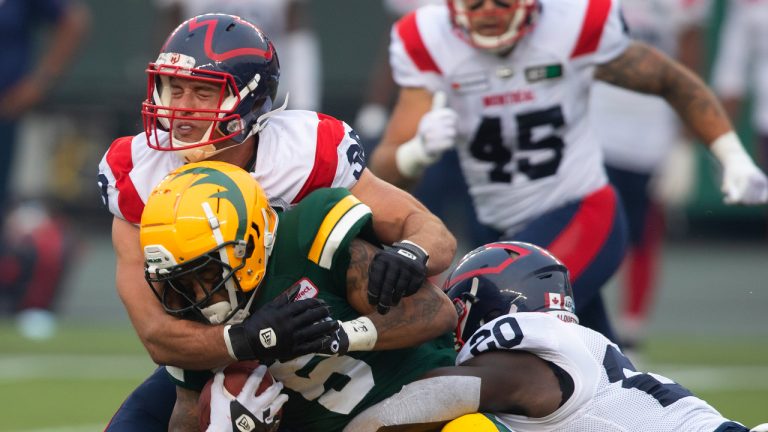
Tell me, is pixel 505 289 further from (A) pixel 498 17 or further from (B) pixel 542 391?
(A) pixel 498 17

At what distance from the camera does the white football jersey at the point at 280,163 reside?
144 inches

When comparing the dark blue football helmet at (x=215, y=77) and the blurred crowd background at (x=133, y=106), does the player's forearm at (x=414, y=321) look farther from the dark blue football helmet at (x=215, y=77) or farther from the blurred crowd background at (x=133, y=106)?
the blurred crowd background at (x=133, y=106)

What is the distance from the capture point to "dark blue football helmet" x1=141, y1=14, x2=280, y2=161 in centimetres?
364

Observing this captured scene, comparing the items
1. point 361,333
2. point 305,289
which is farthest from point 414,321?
point 305,289

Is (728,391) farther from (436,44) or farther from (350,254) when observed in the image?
(350,254)

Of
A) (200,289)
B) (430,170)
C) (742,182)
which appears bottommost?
(430,170)

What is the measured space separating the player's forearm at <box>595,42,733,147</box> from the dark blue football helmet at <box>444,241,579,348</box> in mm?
1157

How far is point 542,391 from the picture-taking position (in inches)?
136

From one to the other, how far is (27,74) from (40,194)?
432 centimetres

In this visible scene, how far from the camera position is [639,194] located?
6.77m

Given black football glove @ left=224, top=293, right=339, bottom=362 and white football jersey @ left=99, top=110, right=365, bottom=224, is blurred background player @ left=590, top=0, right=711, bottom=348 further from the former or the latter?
black football glove @ left=224, top=293, right=339, bottom=362

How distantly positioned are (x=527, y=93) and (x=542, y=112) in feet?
0.26

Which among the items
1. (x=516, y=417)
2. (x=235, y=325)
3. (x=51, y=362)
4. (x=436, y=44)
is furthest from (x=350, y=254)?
(x=51, y=362)

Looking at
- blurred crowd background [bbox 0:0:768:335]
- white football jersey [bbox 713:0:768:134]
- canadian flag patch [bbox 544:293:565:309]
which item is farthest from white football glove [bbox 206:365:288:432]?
blurred crowd background [bbox 0:0:768:335]
